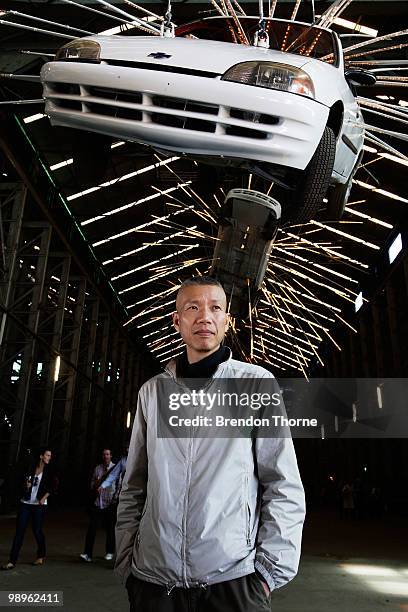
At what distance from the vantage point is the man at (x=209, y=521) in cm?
145

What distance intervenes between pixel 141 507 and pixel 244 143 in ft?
7.60

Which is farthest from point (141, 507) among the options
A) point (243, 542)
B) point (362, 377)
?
point (362, 377)

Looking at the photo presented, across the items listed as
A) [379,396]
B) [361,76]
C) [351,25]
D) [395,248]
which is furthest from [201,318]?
[379,396]

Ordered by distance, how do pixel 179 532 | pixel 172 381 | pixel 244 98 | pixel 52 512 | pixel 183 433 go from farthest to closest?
1. pixel 52 512
2. pixel 244 98
3. pixel 172 381
4. pixel 183 433
5. pixel 179 532

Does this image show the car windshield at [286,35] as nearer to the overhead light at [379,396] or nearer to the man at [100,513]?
the man at [100,513]

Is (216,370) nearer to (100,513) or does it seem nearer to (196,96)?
(196,96)

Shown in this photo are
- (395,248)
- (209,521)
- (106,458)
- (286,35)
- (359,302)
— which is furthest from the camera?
(359,302)

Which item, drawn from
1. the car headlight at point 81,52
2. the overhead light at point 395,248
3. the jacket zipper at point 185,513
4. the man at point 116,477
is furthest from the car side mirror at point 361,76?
the overhead light at point 395,248

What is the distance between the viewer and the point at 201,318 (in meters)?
1.74

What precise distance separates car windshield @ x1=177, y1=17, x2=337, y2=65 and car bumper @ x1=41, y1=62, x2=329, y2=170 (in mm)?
1128

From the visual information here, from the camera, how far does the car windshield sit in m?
4.15

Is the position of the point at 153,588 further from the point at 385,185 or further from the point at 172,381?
the point at 385,185

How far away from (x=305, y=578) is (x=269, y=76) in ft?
15.9

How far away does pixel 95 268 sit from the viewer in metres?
18.2
